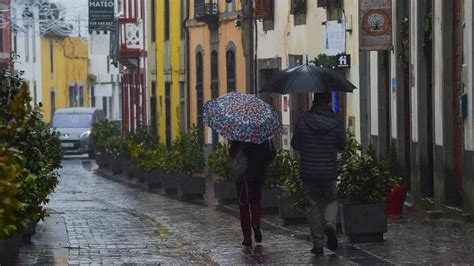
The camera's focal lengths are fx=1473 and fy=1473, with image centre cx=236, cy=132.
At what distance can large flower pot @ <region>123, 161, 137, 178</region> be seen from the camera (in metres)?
35.5

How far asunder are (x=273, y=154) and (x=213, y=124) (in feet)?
2.43

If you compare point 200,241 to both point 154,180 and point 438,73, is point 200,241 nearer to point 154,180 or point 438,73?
point 438,73

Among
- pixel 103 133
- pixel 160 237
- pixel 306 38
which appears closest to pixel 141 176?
pixel 306 38

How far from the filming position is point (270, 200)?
20.1 m

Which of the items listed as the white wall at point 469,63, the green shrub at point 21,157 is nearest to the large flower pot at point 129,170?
the green shrub at point 21,157

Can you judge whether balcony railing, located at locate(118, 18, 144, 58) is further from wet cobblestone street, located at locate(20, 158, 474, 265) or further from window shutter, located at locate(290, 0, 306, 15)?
wet cobblestone street, located at locate(20, 158, 474, 265)

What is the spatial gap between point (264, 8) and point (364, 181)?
18.0 m

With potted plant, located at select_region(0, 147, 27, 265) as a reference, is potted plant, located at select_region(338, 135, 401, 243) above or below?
below

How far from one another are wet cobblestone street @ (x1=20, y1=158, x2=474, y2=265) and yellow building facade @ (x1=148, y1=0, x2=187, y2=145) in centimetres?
1982

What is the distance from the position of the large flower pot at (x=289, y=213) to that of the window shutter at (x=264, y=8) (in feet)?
49.1

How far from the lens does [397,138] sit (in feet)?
75.0

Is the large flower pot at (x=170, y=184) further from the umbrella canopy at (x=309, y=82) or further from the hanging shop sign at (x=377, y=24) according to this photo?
the umbrella canopy at (x=309, y=82)

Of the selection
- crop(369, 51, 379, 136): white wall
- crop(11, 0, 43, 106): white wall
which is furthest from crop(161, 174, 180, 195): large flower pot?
crop(11, 0, 43, 106): white wall

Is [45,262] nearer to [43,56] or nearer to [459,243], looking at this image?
[459,243]
